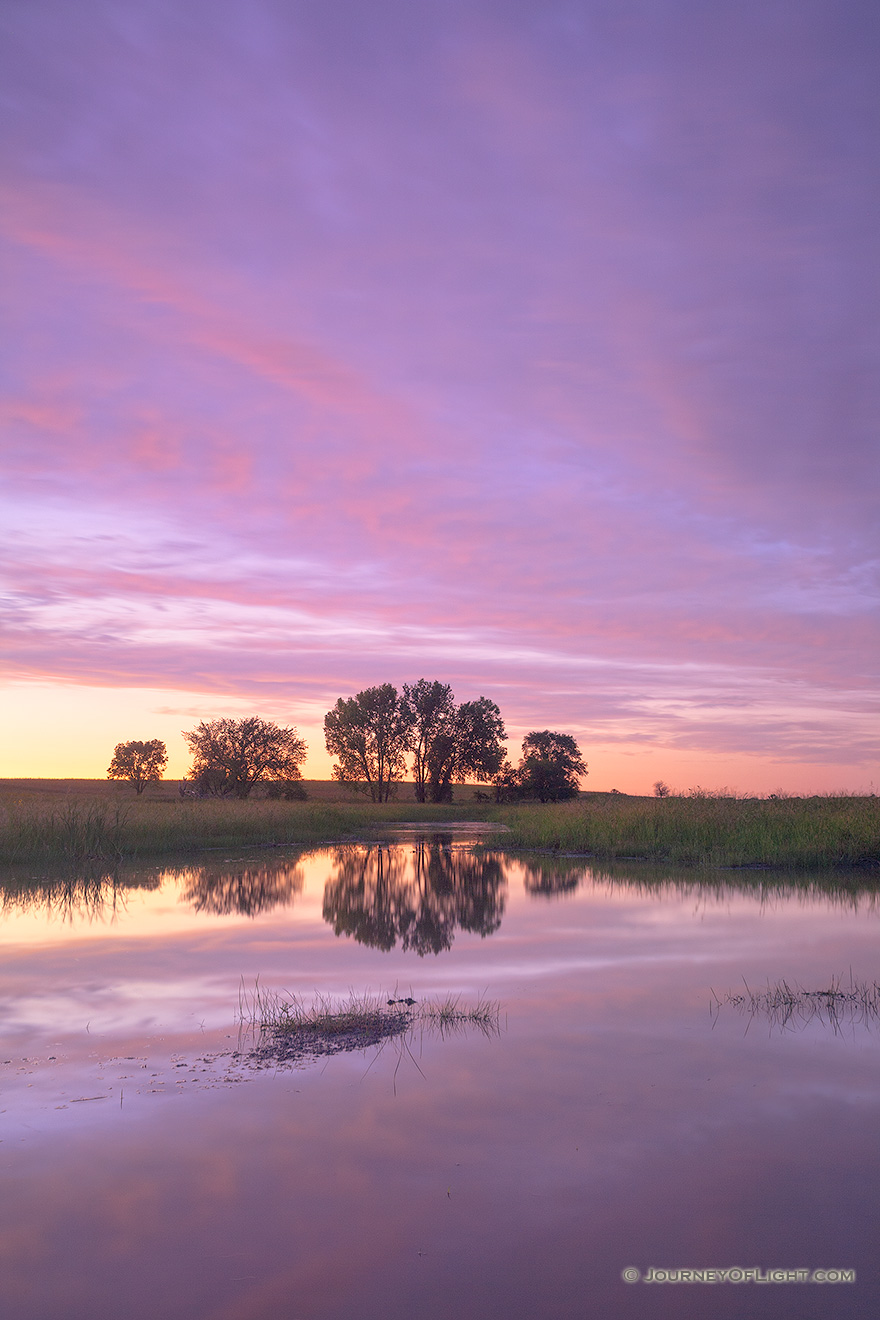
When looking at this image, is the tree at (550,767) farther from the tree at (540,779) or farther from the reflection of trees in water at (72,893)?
the reflection of trees in water at (72,893)

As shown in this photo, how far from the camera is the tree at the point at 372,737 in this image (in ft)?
244

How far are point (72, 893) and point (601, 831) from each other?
16891 mm

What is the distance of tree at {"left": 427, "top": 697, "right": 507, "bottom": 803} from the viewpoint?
76750mm

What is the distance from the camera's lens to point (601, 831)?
2858 centimetres

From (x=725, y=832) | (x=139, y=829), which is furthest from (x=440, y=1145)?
(x=139, y=829)

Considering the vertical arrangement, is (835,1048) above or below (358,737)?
below

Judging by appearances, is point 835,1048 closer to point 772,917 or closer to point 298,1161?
point 298,1161

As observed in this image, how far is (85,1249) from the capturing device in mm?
4387

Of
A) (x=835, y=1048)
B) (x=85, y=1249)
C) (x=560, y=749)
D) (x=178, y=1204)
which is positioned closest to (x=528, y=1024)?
(x=835, y=1048)

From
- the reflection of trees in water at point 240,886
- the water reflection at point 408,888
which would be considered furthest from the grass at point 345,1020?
the reflection of trees in water at point 240,886

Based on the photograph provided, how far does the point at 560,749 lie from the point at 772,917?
7795cm

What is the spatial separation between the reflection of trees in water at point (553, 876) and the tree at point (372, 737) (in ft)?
160

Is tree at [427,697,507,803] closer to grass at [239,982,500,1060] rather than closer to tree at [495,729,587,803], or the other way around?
tree at [495,729,587,803]

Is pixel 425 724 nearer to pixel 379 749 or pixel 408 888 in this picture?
pixel 379 749
